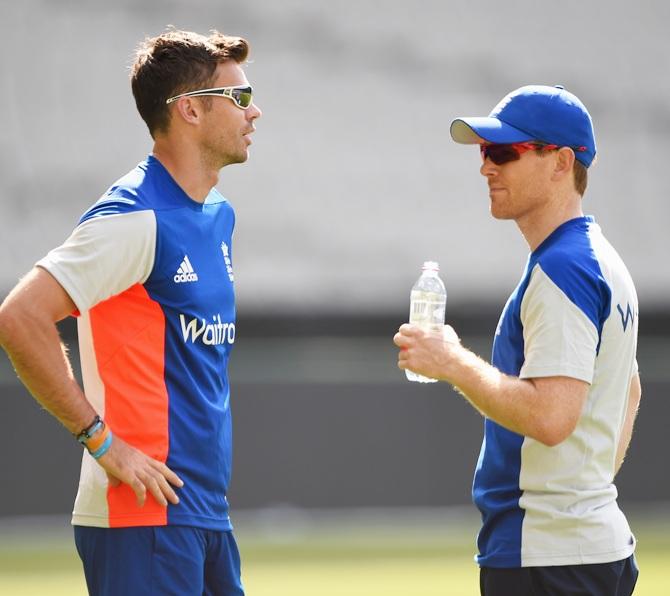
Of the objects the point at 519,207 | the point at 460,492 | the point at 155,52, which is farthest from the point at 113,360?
the point at 460,492

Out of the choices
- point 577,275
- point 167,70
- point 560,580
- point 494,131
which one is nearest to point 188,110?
point 167,70

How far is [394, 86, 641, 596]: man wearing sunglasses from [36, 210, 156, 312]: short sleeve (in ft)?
2.92

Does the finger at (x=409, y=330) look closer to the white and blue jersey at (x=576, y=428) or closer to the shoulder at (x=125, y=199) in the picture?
the white and blue jersey at (x=576, y=428)

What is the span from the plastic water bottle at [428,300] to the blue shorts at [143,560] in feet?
3.07

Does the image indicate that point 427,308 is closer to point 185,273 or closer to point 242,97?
point 185,273

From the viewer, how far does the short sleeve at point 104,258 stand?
4.07 metres

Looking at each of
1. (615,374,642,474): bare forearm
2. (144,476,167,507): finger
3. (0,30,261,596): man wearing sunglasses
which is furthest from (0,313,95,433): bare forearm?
(615,374,642,474): bare forearm

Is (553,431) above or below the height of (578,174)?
below

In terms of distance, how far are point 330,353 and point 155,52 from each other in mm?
8236

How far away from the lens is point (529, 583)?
406 centimetres

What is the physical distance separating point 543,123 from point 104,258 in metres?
1.48

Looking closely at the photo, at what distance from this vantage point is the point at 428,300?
4.28m

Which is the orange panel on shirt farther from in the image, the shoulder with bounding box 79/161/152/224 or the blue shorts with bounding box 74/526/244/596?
the shoulder with bounding box 79/161/152/224

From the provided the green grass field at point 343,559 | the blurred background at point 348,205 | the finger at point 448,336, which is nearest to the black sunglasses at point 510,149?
the finger at point 448,336
